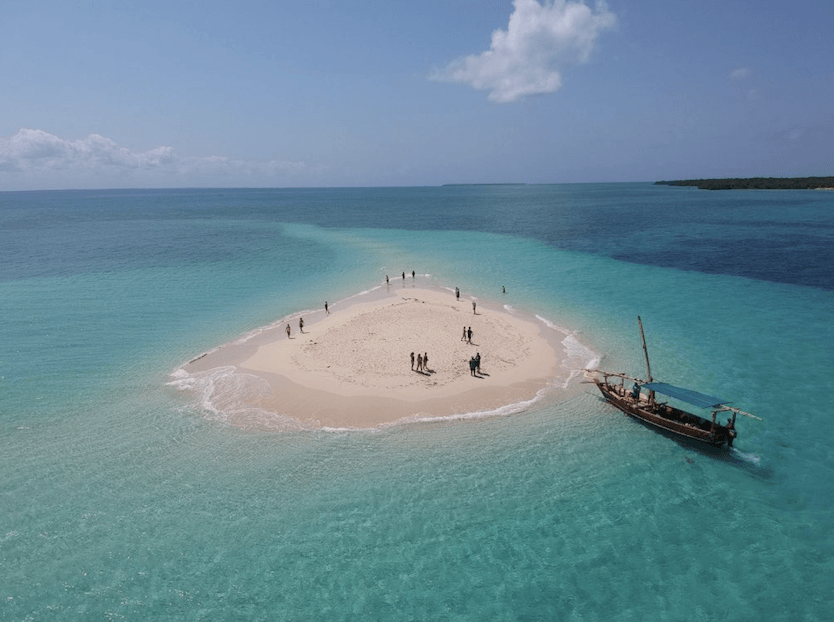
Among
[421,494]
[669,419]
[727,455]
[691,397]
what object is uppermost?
[691,397]

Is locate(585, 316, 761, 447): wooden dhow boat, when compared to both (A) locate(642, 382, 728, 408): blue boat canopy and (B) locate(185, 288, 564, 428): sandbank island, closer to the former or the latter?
(A) locate(642, 382, 728, 408): blue boat canopy

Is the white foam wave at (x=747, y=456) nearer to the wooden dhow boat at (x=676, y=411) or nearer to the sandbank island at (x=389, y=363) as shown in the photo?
the wooden dhow boat at (x=676, y=411)

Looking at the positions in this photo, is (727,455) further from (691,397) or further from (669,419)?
(691,397)

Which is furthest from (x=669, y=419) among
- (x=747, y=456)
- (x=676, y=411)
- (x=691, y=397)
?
(x=747, y=456)

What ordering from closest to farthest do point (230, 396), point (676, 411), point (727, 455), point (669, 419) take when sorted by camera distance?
1. point (727, 455)
2. point (669, 419)
3. point (676, 411)
4. point (230, 396)

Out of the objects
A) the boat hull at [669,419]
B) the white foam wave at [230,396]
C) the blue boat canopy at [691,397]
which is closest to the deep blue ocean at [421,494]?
the white foam wave at [230,396]

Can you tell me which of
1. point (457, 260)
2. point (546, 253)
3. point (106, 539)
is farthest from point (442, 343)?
point (546, 253)
